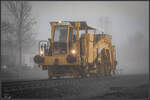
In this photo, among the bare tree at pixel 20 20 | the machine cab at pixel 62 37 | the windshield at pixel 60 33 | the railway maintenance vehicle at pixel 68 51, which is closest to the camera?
the railway maintenance vehicle at pixel 68 51

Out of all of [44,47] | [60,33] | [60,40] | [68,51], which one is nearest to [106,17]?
[60,33]

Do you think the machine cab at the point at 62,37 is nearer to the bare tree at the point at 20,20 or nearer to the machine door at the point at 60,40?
the machine door at the point at 60,40

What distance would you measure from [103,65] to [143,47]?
11.9 meters

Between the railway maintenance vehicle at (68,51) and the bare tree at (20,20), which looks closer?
the railway maintenance vehicle at (68,51)

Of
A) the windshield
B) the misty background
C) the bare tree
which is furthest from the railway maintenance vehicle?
the bare tree

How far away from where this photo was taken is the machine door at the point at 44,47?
15898mm

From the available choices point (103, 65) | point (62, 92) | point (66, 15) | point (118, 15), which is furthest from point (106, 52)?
point (62, 92)

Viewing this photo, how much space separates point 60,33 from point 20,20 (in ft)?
30.4

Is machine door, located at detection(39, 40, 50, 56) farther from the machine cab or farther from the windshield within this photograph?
the windshield

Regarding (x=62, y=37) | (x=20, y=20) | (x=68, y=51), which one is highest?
(x=20, y=20)

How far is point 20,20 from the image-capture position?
24.4 meters

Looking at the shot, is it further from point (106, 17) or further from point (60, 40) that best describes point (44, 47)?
point (106, 17)

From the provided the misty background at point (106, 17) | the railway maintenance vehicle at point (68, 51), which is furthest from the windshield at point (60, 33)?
Answer: the misty background at point (106, 17)

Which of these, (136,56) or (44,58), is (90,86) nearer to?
(44,58)
